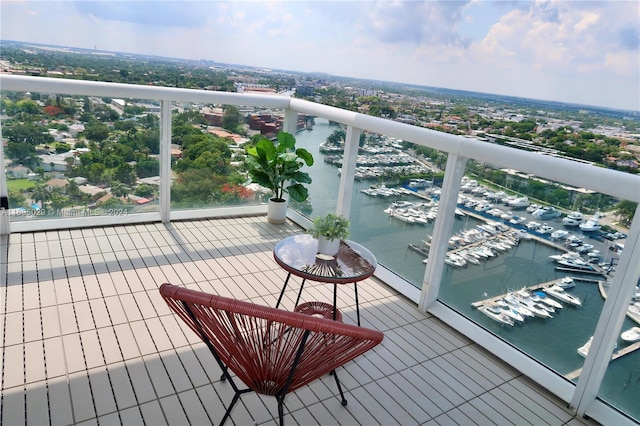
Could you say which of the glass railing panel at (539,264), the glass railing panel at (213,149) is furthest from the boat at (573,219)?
the glass railing panel at (213,149)

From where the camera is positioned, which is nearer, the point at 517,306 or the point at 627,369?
the point at 627,369

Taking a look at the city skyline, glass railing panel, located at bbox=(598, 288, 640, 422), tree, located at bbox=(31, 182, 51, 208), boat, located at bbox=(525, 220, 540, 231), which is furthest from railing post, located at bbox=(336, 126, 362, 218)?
tree, located at bbox=(31, 182, 51, 208)

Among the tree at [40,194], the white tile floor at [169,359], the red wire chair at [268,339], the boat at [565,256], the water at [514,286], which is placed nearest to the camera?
the red wire chair at [268,339]

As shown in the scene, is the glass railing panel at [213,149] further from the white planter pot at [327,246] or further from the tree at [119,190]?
the white planter pot at [327,246]

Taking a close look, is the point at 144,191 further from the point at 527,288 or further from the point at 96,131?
the point at 527,288

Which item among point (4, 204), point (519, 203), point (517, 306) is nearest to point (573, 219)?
point (519, 203)

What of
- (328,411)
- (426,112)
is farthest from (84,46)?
(328,411)
